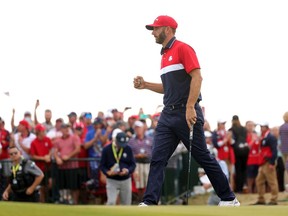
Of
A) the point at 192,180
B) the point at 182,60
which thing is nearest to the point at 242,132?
the point at 192,180

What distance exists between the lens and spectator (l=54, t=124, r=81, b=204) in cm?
2108

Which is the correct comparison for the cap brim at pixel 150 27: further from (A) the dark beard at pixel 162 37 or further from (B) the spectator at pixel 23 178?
(B) the spectator at pixel 23 178

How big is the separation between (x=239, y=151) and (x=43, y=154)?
15.4 feet

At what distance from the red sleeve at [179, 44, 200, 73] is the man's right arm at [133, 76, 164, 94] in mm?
755

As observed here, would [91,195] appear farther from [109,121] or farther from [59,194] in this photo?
[109,121]

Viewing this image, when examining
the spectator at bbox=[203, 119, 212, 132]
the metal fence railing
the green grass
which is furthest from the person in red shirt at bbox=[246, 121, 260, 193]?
the green grass

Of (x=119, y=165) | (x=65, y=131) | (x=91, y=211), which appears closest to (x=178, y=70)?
(x=91, y=211)

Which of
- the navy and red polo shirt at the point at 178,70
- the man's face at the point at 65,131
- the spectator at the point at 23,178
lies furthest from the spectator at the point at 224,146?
the navy and red polo shirt at the point at 178,70

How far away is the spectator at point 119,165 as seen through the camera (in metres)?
19.4

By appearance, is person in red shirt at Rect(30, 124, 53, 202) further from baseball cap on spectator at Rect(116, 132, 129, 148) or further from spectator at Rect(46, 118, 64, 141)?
baseball cap on spectator at Rect(116, 132, 129, 148)

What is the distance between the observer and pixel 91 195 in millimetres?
21125

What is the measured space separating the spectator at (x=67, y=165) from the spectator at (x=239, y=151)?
391 cm

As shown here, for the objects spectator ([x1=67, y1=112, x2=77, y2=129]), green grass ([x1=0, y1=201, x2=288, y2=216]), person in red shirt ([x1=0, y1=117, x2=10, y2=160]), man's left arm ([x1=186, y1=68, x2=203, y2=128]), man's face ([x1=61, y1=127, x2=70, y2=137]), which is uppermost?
man's left arm ([x1=186, y1=68, x2=203, y2=128])

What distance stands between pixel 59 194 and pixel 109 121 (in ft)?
8.84
